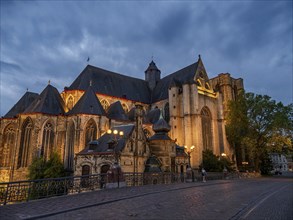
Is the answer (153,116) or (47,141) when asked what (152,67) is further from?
(47,141)

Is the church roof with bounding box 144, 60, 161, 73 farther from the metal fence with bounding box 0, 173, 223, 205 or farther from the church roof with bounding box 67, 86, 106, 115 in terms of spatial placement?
the metal fence with bounding box 0, 173, 223, 205

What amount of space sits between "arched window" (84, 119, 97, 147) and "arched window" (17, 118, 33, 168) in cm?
709

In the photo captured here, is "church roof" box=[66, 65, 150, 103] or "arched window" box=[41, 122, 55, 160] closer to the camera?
"arched window" box=[41, 122, 55, 160]

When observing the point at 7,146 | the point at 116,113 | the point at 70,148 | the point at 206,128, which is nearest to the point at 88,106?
the point at 116,113

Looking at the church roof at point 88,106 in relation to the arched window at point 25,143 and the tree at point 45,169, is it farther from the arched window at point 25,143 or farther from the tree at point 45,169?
the tree at point 45,169

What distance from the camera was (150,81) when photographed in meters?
48.1

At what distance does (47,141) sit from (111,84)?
1492 centimetres

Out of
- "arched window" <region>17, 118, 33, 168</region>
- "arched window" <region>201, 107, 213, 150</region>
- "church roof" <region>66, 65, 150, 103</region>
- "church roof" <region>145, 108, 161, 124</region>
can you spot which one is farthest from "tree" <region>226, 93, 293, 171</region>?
"arched window" <region>17, 118, 33, 168</region>

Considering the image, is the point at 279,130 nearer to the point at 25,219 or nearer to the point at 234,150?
the point at 234,150

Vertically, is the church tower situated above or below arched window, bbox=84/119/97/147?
above

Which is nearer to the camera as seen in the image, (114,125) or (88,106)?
(88,106)

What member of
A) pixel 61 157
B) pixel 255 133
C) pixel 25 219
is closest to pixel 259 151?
pixel 255 133

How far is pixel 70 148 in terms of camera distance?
28328 mm

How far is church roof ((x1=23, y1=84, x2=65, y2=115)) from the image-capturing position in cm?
2919
